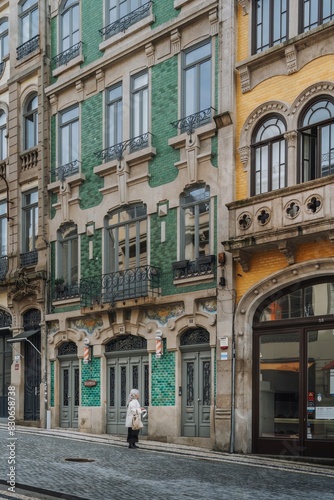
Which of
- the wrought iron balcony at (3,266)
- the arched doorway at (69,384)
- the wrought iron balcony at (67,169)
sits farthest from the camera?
the wrought iron balcony at (3,266)

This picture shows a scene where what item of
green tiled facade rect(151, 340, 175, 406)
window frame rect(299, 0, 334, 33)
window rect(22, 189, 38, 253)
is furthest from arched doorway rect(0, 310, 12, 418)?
window frame rect(299, 0, 334, 33)

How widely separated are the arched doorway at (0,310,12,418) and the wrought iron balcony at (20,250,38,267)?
6.84ft

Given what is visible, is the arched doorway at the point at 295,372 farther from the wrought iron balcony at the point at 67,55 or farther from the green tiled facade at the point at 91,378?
the wrought iron balcony at the point at 67,55

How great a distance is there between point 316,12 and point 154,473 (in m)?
11.0

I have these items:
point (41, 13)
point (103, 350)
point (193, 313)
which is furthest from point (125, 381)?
point (41, 13)

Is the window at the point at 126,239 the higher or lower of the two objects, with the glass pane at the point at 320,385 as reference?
higher

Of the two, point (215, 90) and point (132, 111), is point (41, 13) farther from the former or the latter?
point (215, 90)

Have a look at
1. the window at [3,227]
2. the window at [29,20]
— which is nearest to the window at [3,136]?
the window at [3,227]

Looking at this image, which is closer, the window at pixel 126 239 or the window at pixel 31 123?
the window at pixel 126 239

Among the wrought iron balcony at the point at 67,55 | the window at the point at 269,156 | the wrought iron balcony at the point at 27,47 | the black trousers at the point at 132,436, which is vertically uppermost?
the wrought iron balcony at the point at 27,47

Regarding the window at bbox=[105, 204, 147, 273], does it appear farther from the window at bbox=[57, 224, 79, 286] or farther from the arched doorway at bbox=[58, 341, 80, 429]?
the arched doorway at bbox=[58, 341, 80, 429]

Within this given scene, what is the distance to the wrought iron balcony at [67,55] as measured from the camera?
27.8 metres

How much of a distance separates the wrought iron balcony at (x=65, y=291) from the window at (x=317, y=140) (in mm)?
9394

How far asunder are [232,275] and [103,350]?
6.01 meters
